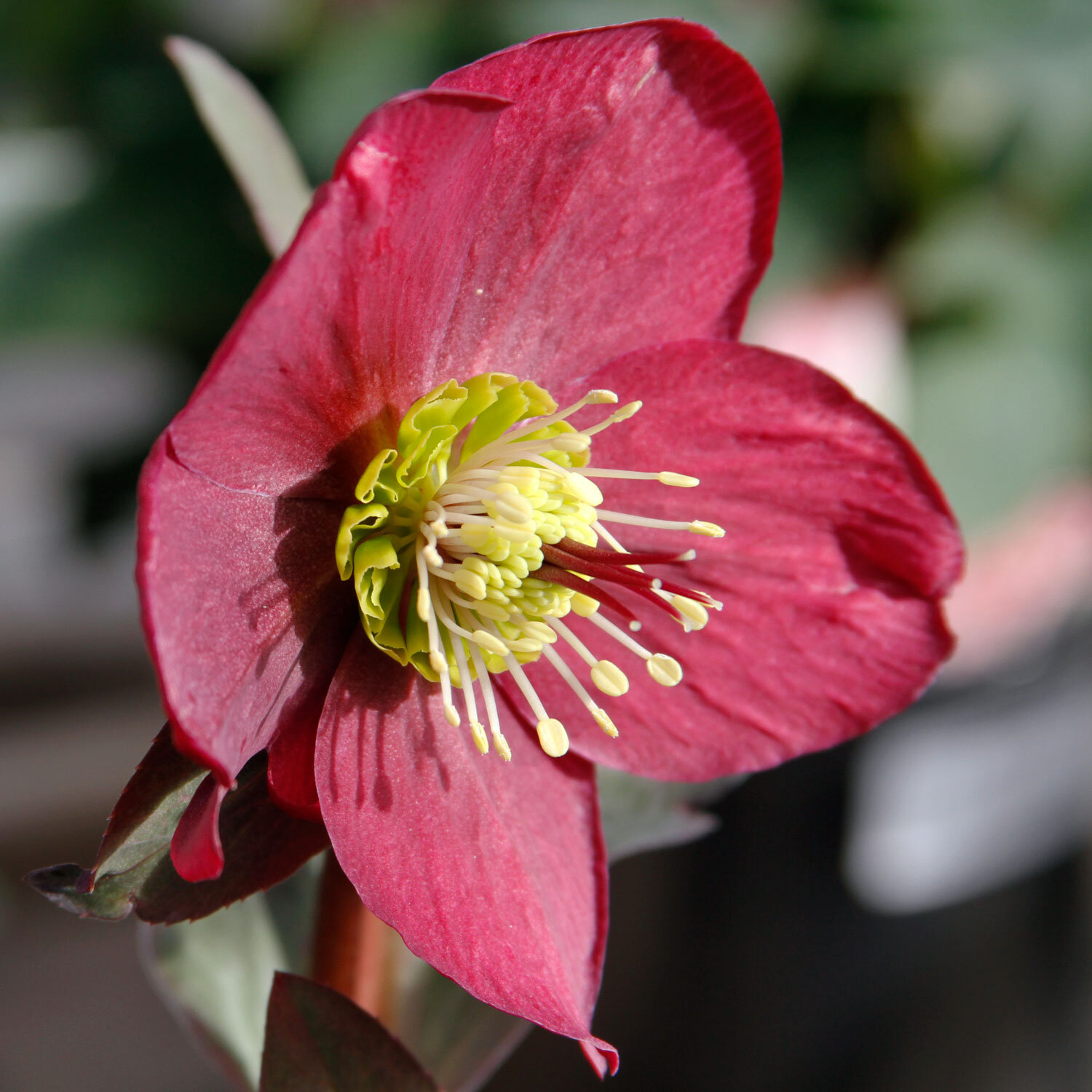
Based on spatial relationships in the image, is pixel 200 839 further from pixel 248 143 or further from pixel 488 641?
pixel 248 143

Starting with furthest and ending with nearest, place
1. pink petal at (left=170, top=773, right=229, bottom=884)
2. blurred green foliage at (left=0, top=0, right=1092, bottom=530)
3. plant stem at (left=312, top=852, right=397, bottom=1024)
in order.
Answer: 1. blurred green foliage at (left=0, top=0, right=1092, bottom=530)
2. plant stem at (left=312, top=852, right=397, bottom=1024)
3. pink petal at (left=170, top=773, right=229, bottom=884)

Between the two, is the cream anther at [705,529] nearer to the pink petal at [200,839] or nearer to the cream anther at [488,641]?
the cream anther at [488,641]

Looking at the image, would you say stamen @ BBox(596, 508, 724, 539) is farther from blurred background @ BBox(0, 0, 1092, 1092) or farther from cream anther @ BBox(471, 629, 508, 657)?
blurred background @ BBox(0, 0, 1092, 1092)

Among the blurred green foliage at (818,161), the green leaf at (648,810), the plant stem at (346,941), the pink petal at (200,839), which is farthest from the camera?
the blurred green foliage at (818,161)

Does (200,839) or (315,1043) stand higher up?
(200,839)

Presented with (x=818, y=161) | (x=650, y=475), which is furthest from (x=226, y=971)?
(x=818, y=161)

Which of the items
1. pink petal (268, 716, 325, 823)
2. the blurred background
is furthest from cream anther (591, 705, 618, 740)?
the blurred background

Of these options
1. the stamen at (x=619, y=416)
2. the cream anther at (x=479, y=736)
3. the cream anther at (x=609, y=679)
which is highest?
the stamen at (x=619, y=416)

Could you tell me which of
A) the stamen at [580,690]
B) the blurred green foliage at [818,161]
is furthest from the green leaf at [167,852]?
the blurred green foliage at [818,161]
